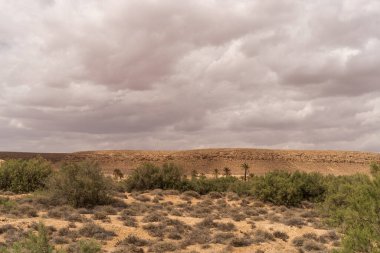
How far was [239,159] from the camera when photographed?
10375 cm

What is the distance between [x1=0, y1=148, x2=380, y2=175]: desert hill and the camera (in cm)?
9888

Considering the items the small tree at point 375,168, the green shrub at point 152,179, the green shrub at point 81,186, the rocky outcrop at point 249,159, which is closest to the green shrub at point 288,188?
the green shrub at point 152,179

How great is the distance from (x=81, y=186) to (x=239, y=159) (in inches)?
3143

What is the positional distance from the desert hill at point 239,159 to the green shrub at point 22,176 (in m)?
58.5

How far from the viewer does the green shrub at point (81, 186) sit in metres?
25.9

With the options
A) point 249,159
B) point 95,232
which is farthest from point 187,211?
point 249,159

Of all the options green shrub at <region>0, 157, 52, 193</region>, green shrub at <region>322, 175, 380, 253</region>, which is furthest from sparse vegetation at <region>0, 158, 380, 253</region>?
green shrub at <region>0, 157, 52, 193</region>

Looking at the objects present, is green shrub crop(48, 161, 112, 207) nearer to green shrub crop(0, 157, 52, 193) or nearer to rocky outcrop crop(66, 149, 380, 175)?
green shrub crop(0, 157, 52, 193)

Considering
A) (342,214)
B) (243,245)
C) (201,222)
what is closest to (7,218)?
(201,222)

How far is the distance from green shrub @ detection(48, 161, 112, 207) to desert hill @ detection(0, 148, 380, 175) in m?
68.0

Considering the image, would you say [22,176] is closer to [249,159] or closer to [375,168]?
[375,168]

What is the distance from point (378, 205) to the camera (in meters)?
10.1

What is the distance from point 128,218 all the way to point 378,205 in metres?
14.2

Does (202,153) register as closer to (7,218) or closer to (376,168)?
(7,218)
